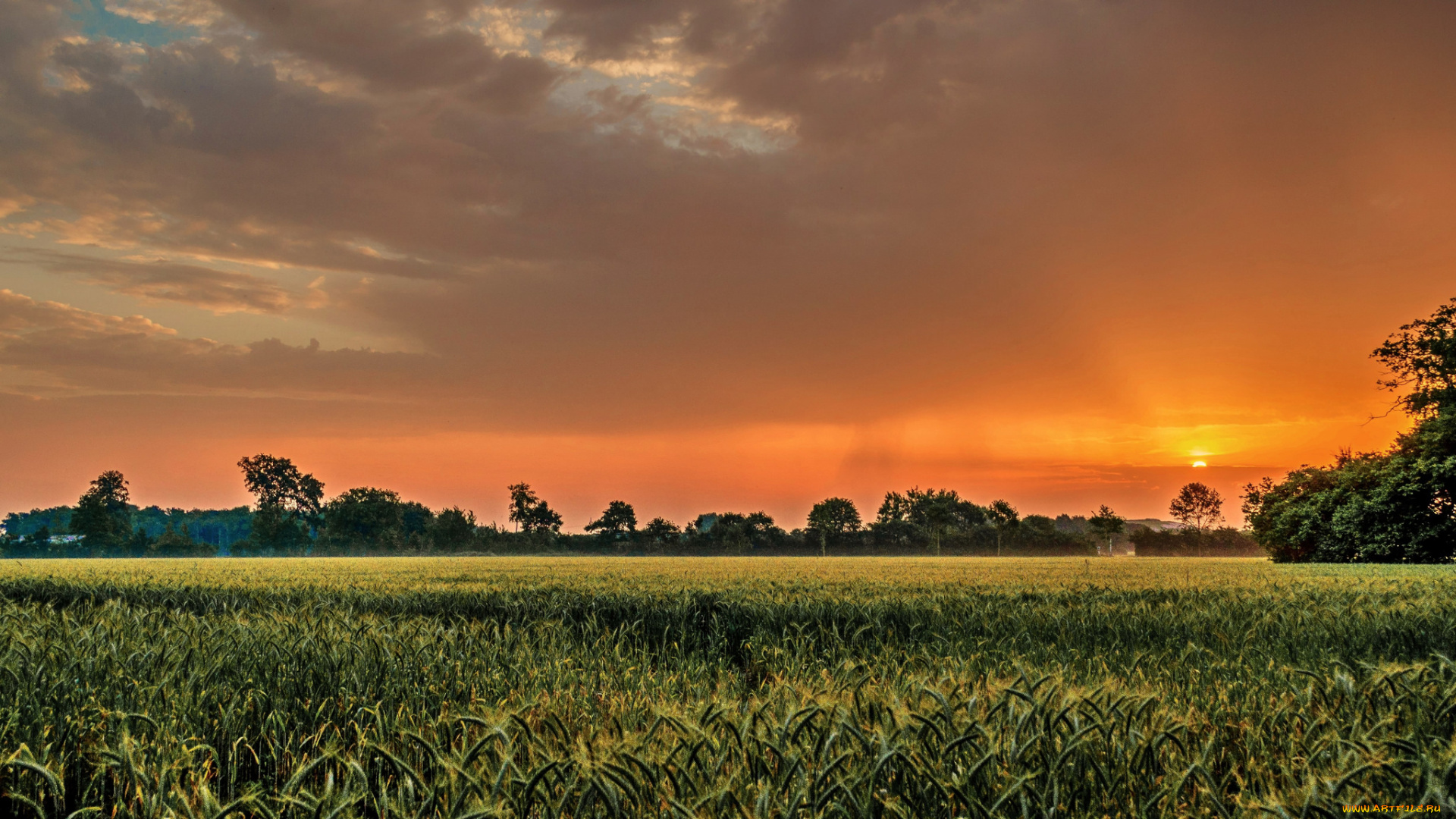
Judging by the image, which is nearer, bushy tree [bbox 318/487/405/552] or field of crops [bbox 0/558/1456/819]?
field of crops [bbox 0/558/1456/819]

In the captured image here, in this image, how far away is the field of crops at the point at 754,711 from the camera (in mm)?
2059

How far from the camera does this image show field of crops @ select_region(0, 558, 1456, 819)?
2059 mm

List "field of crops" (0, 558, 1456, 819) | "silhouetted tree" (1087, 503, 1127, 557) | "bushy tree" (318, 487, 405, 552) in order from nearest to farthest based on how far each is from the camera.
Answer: "field of crops" (0, 558, 1456, 819) → "silhouetted tree" (1087, 503, 1127, 557) → "bushy tree" (318, 487, 405, 552)

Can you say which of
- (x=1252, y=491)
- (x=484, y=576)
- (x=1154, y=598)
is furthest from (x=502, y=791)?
(x=1252, y=491)

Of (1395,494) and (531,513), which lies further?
(531,513)

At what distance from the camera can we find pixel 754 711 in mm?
2660

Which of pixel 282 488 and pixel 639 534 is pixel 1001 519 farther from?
pixel 282 488

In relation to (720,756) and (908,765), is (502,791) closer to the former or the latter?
(720,756)

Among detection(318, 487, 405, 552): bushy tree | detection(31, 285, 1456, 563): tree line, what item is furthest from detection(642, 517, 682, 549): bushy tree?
detection(318, 487, 405, 552): bushy tree

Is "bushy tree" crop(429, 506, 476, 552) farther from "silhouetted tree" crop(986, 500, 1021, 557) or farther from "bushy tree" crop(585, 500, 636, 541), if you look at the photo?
"silhouetted tree" crop(986, 500, 1021, 557)

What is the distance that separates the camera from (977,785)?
222cm

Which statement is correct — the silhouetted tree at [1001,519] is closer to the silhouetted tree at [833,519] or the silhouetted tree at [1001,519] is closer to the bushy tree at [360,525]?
the silhouetted tree at [833,519]

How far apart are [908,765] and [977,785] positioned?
29cm

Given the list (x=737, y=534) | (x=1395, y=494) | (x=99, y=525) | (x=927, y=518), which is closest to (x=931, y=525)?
(x=927, y=518)
